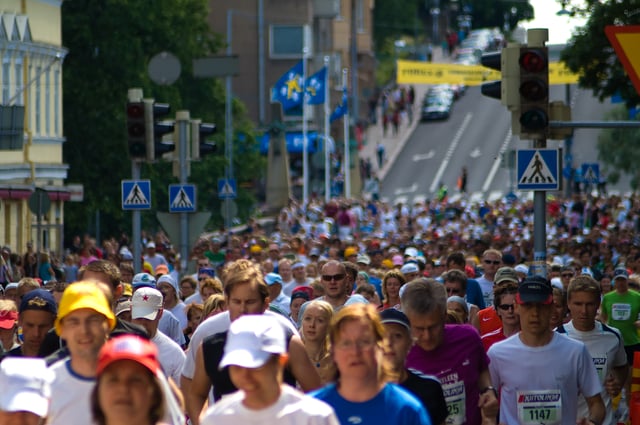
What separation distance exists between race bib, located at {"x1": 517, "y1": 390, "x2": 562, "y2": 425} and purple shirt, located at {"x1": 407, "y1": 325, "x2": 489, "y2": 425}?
43 cm

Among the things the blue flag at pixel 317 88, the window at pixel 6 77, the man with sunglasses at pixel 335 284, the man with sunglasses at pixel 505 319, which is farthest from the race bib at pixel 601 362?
the blue flag at pixel 317 88

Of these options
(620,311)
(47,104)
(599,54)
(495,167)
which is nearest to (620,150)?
(495,167)

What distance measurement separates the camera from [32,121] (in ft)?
161

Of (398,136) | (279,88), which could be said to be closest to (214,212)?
(279,88)

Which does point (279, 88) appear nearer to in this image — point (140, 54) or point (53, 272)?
point (140, 54)

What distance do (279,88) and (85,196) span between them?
33.4ft

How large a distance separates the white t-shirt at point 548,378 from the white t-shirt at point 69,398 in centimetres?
330

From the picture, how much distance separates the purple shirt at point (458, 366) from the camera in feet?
34.9

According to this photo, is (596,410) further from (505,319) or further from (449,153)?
(449,153)

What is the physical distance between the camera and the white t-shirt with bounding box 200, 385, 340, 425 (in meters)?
7.54

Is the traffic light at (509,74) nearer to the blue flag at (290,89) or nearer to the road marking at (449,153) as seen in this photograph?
the blue flag at (290,89)

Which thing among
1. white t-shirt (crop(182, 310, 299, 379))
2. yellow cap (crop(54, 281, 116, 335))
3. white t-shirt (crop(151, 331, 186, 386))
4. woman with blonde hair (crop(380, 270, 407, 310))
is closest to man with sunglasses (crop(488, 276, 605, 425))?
white t-shirt (crop(182, 310, 299, 379))

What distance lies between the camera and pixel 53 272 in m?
32.3

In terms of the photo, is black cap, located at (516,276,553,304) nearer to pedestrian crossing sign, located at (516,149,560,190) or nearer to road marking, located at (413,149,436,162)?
pedestrian crossing sign, located at (516,149,560,190)
